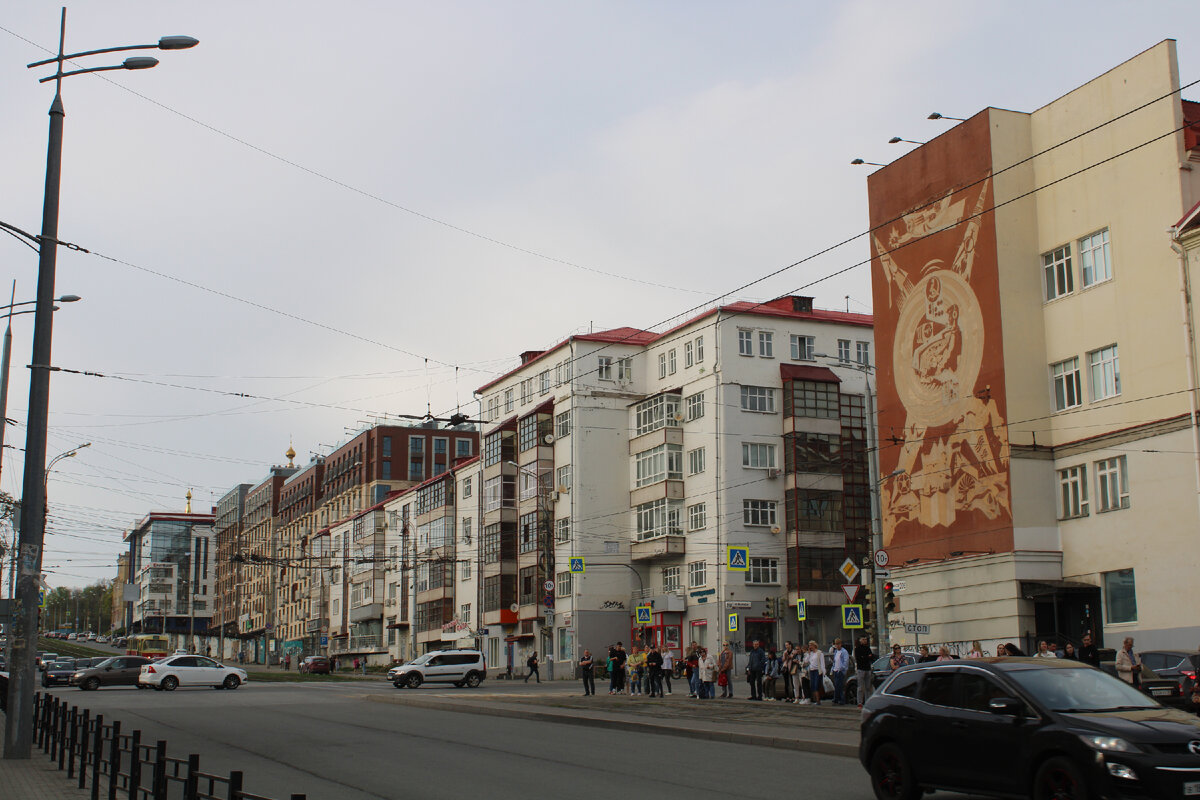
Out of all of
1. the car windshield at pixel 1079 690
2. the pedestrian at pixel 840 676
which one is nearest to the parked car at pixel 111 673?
the pedestrian at pixel 840 676

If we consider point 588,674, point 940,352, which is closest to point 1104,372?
point 940,352

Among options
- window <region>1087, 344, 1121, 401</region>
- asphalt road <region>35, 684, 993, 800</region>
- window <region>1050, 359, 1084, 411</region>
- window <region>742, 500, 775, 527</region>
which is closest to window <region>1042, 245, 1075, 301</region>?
window <region>1050, 359, 1084, 411</region>

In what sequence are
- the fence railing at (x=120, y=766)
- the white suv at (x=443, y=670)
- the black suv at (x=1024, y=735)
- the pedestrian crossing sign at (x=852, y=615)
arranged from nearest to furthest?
1. the fence railing at (x=120, y=766)
2. the black suv at (x=1024, y=735)
3. the pedestrian crossing sign at (x=852, y=615)
4. the white suv at (x=443, y=670)

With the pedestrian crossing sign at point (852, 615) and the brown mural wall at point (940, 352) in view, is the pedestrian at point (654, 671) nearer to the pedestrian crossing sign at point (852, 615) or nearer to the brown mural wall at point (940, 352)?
the pedestrian crossing sign at point (852, 615)

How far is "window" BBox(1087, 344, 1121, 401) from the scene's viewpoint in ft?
116

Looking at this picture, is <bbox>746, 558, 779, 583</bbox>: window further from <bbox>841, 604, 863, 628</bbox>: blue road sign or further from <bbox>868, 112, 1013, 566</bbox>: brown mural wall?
<bbox>841, 604, 863, 628</bbox>: blue road sign

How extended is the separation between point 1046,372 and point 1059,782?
29.1 metres

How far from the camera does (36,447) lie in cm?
1795

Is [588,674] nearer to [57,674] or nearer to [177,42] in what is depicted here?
[177,42]

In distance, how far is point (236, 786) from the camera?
7809 millimetres

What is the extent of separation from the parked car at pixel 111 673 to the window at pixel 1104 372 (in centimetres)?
3769

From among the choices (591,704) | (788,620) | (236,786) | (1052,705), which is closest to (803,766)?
(1052,705)

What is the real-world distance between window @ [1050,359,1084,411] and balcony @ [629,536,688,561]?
28.0 m

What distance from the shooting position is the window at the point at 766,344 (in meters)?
64.2
